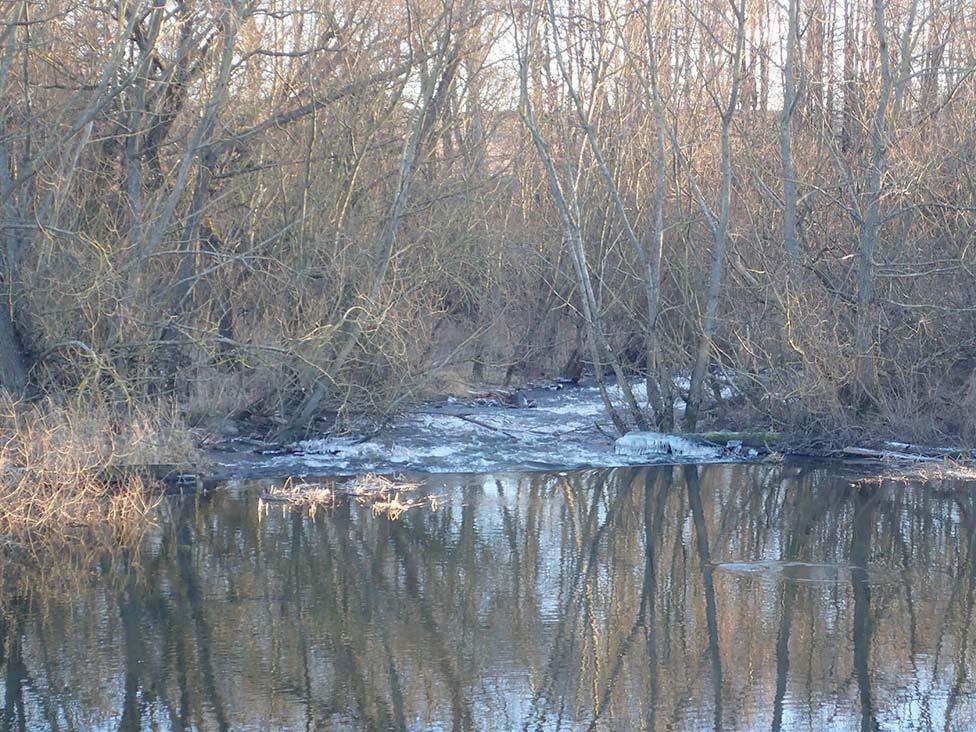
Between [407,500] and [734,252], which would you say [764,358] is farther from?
[407,500]

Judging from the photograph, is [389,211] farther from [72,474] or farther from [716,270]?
[72,474]

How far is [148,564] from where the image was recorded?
29.9 ft

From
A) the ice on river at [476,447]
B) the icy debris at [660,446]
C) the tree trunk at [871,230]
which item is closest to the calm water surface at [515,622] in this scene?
the ice on river at [476,447]

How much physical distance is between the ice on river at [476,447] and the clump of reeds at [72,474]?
2.24 m

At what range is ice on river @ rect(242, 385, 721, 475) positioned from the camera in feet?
45.7

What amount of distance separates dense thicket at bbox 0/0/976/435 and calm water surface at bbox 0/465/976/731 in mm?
3356

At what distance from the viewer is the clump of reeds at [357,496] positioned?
1115cm

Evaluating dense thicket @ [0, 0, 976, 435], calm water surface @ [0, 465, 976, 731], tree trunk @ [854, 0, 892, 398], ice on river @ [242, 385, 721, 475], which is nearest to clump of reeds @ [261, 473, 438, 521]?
calm water surface @ [0, 465, 976, 731]

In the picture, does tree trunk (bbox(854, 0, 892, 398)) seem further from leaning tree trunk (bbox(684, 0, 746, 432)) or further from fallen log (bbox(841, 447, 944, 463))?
leaning tree trunk (bbox(684, 0, 746, 432))

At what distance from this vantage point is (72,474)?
10.2 metres

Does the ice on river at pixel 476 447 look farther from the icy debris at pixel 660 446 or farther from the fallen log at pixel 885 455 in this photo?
the fallen log at pixel 885 455

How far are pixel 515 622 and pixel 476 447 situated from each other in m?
7.42

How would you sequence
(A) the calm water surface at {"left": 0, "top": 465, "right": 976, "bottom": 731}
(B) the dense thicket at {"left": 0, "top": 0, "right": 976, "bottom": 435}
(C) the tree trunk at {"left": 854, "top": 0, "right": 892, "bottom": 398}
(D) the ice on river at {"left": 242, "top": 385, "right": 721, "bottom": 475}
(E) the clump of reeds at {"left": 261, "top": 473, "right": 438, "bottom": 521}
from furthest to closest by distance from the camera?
(C) the tree trunk at {"left": 854, "top": 0, "right": 892, "bottom": 398}, (D) the ice on river at {"left": 242, "top": 385, "right": 721, "bottom": 475}, (B) the dense thicket at {"left": 0, "top": 0, "right": 976, "bottom": 435}, (E) the clump of reeds at {"left": 261, "top": 473, "right": 438, "bottom": 521}, (A) the calm water surface at {"left": 0, "top": 465, "right": 976, "bottom": 731}

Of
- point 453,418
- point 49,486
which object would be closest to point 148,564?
point 49,486
